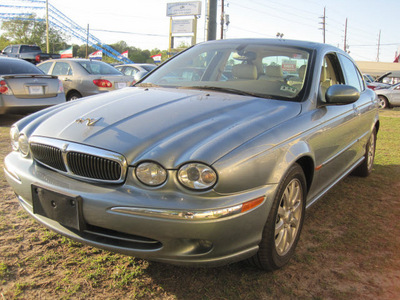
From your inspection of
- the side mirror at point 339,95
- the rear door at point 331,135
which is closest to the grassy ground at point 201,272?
the rear door at point 331,135

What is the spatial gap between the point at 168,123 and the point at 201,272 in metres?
1.02

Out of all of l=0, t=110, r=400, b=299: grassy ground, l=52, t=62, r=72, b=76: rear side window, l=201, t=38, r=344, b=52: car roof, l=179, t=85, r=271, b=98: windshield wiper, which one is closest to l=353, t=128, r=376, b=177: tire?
l=0, t=110, r=400, b=299: grassy ground

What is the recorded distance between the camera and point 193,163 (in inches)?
79.8

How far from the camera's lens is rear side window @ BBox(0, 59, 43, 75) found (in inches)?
301

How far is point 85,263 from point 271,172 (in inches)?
55.4

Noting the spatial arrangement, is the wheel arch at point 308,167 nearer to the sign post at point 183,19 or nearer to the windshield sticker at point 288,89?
Answer: the windshield sticker at point 288,89

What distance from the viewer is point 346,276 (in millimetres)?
2555

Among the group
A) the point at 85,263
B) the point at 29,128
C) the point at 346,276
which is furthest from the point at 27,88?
the point at 346,276

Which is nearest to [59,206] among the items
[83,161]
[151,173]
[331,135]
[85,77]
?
[83,161]

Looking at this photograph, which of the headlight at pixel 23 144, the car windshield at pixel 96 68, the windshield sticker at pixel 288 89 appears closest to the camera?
the headlight at pixel 23 144

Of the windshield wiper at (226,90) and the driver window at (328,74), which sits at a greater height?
the driver window at (328,74)

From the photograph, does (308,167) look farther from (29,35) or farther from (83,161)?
(29,35)

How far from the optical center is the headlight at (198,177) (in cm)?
201

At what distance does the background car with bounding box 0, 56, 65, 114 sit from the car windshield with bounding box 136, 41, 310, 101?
4.50 metres
